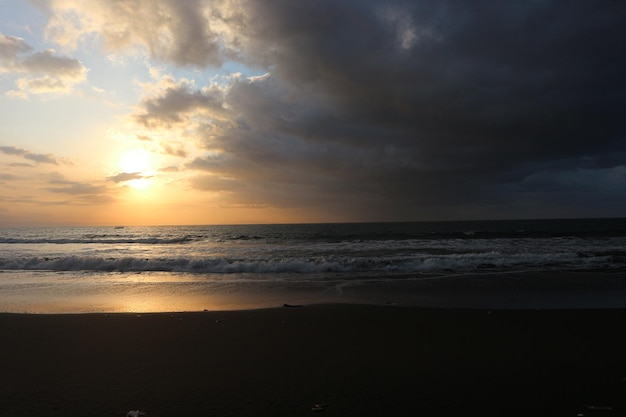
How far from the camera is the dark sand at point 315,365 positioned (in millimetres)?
3996

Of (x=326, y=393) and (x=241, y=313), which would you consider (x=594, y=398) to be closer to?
(x=326, y=393)

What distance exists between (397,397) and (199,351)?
10.8 ft

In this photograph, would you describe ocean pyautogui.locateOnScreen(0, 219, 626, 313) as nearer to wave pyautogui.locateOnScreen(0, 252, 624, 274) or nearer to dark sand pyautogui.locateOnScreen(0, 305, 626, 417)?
wave pyautogui.locateOnScreen(0, 252, 624, 274)

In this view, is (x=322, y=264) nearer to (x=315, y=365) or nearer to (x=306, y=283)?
(x=306, y=283)

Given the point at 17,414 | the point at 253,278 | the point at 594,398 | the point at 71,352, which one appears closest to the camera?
the point at 17,414

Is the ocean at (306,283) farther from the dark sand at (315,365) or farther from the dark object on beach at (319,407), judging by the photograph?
the dark object on beach at (319,407)

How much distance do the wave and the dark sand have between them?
980cm

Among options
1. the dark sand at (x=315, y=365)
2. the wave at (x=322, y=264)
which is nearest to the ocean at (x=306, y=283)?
the wave at (x=322, y=264)

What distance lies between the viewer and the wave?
1789 centimetres

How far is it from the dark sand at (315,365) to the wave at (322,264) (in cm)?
980

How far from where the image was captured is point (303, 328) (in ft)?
23.5

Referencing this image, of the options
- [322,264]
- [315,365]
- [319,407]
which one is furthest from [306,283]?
[319,407]

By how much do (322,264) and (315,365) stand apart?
13378 millimetres

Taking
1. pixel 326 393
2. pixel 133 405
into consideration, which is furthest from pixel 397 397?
pixel 133 405
